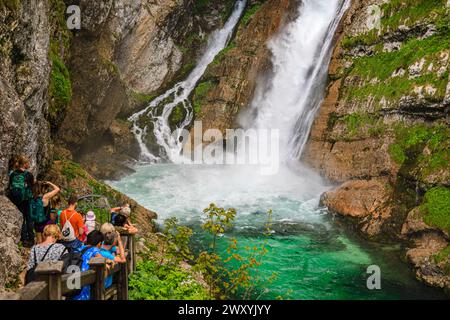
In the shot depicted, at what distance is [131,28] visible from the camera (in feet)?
91.1

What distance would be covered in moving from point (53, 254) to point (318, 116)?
56.9ft

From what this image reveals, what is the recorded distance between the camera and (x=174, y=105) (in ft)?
92.7

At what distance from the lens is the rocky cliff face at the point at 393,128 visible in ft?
42.1

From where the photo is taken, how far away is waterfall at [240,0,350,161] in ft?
73.7

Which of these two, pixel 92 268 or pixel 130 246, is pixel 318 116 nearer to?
pixel 130 246

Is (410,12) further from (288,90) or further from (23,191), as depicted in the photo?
(23,191)

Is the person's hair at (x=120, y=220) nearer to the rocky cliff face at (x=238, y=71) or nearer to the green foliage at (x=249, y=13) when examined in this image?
the rocky cliff face at (x=238, y=71)

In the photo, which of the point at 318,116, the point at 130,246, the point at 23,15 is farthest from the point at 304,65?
the point at 130,246

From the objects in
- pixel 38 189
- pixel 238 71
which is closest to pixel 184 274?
pixel 38 189

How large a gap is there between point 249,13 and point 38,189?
88.7 ft

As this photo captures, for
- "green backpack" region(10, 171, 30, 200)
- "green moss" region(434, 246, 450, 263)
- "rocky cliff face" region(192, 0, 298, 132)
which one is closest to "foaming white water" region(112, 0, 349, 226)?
"rocky cliff face" region(192, 0, 298, 132)

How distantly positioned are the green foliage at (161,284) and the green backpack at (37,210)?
2.08 m

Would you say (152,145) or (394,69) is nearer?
(394,69)

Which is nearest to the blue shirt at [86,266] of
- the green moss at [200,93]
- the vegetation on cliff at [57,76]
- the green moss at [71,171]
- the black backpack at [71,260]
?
the black backpack at [71,260]
